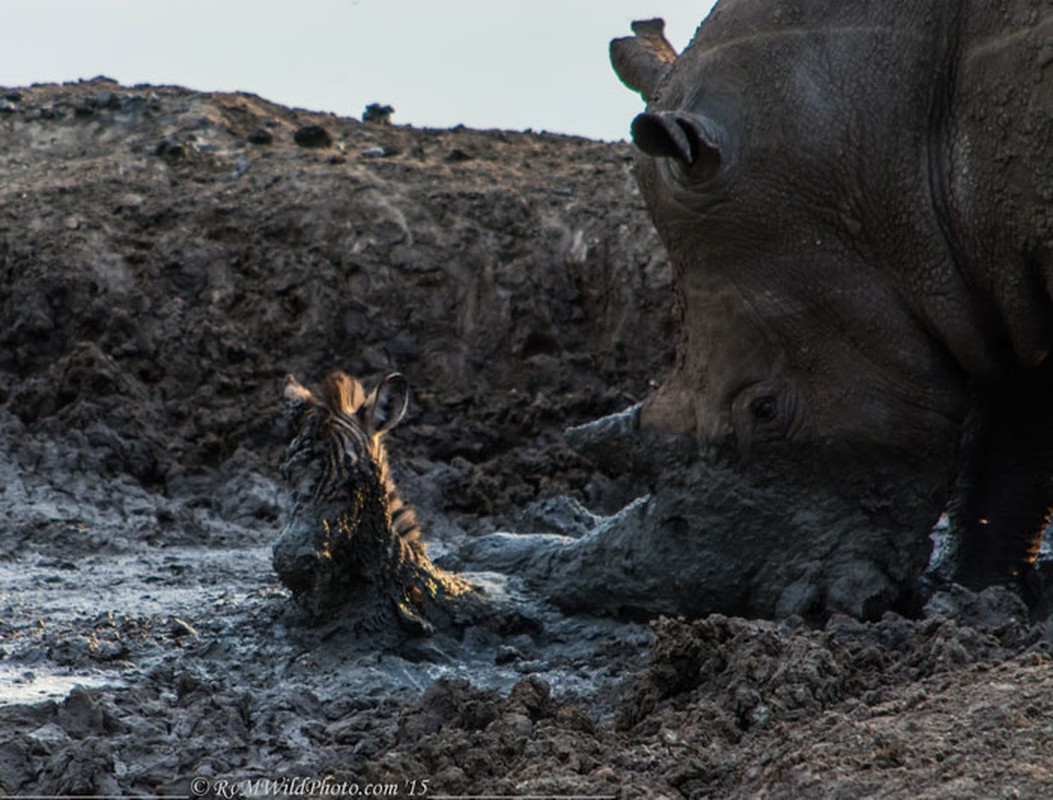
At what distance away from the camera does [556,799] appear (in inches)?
124

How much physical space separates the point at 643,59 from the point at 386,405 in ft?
4.15

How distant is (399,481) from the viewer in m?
8.15

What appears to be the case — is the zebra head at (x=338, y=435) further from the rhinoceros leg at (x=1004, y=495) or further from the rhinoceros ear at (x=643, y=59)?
the rhinoceros leg at (x=1004, y=495)

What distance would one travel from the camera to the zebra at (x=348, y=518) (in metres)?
4.84

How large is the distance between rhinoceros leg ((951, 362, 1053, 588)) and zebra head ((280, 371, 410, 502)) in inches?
66.3

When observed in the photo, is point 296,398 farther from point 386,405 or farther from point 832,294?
point 832,294

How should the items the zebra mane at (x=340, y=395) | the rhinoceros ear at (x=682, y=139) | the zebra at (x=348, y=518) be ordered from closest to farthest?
the rhinoceros ear at (x=682, y=139) → the zebra at (x=348, y=518) → the zebra mane at (x=340, y=395)

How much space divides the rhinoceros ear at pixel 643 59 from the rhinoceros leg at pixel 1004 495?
1357 millimetres

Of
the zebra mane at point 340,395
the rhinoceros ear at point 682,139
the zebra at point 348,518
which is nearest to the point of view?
the rhinoceros ear at point 682,139

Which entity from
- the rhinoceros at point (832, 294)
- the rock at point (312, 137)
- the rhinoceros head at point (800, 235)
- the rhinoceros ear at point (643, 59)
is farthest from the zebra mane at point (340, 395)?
the rock at point (312, 137)

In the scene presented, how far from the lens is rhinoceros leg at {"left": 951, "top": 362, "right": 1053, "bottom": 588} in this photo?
5.27 metres

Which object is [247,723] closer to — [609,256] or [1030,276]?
[1030,276]

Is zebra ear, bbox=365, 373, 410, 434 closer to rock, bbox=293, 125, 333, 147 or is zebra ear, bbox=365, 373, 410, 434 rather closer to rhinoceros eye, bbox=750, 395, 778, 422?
rhinoceros eye, bbox=750, 395, 778, 422

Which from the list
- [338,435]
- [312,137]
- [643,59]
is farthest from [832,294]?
[312,137]
